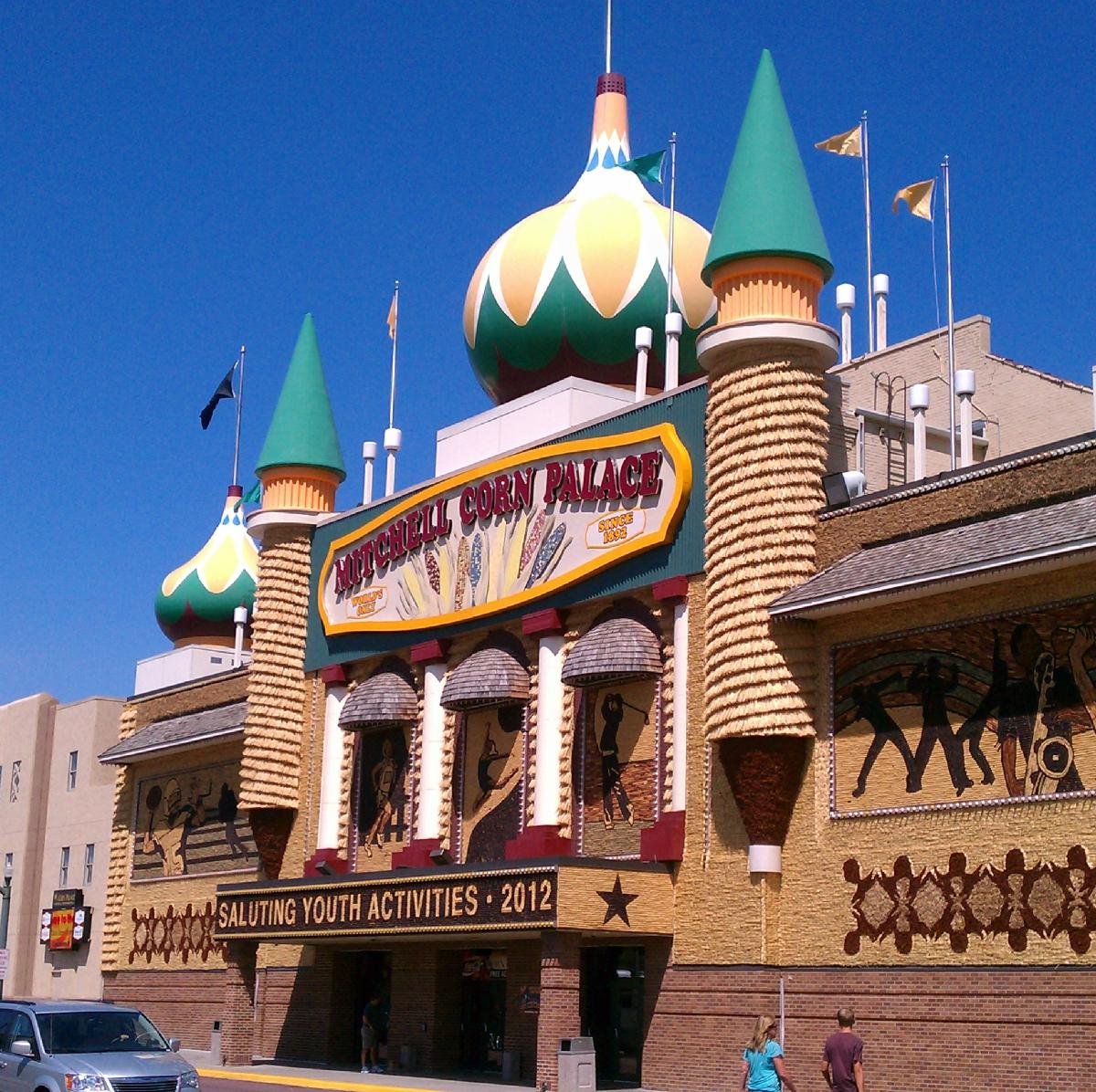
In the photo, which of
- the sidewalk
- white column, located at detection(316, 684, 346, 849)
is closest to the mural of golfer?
the sidewalk

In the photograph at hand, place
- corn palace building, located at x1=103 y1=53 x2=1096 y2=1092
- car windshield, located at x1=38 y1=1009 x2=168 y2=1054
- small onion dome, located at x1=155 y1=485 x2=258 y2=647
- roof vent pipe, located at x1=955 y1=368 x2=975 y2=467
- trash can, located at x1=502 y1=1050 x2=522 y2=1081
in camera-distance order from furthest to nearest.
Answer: small onion dome, located at x1=155 y1=485 x2=258 y2=647 < trash can, located at x1=502 y1=1050 x2=522 y2=1081 < roof vent pipe, located at x1=955 y1=368 x2=975 y2=467 < corn palace building, located at x1=103 y1=53 x2=1096 y2=1092 < car windshield, located at x1=38 y1=1009 x2=168 y2=1054

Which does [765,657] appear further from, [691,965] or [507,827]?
[507,827]

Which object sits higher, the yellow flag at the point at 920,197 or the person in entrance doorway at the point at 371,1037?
the yellow flag at the point at 920,197

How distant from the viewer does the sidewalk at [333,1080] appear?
31.5m

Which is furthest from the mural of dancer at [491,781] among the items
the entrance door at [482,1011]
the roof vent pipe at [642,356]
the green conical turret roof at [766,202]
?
the green conical turret roof at [766,202]

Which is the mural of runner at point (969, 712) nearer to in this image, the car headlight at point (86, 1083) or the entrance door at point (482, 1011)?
the entrance door at point (482, 1011)

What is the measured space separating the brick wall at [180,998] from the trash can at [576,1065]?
14920mm

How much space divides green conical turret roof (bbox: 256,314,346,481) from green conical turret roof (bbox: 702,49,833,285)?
14.4 meters

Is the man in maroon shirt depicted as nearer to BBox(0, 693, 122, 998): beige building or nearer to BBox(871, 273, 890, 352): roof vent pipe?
BBox(871, 273, 890, 352): roof vent pipe

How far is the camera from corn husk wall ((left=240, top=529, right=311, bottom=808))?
136ft

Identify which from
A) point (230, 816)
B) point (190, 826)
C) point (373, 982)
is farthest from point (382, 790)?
point (190, 826)

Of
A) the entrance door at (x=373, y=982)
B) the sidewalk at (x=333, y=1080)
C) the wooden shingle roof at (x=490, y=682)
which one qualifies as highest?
the wooden shingle roof at (x=490, y=682)

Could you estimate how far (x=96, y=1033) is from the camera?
2164 cm

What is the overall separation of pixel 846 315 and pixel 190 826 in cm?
2247
